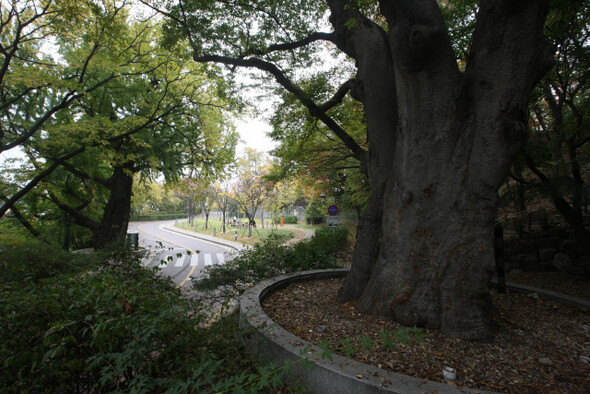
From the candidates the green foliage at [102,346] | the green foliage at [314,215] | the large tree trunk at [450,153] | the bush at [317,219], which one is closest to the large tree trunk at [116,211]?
the green foliage at [102,346]

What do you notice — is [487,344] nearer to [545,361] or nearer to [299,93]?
[545,361]

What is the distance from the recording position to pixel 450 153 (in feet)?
11.0

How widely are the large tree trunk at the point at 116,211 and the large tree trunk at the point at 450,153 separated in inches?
443

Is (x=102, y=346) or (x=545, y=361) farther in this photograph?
(x=545, y=361)

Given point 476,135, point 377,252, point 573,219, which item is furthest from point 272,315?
point 573,219

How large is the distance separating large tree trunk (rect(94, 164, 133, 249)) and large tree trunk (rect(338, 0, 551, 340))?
37.0 ft

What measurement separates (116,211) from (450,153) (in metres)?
12.7

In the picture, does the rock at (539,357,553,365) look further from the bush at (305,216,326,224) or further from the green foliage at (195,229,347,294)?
the bush at (305,216,326,224)

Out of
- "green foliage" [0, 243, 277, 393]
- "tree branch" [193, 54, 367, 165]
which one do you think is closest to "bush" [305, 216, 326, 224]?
"tree branch" [193, 54, 367, 165]

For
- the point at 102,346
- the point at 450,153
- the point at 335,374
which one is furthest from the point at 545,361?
the point at 102,346

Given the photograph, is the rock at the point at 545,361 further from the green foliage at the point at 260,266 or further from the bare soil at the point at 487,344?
the green foliage at the point at 260,266

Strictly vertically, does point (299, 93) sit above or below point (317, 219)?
above

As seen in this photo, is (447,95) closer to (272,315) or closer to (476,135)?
(476,135)

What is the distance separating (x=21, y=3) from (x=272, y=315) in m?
8.84
